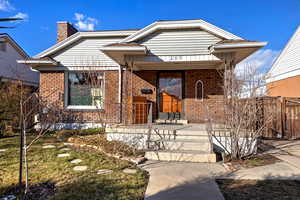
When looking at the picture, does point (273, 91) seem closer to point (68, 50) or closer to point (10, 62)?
point (68, 50)

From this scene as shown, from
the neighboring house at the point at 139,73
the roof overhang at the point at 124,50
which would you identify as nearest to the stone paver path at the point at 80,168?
the neighboring house at the point at 139,73

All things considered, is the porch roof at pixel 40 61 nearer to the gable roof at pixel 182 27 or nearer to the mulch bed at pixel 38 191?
the gable roof at pixel 182 27

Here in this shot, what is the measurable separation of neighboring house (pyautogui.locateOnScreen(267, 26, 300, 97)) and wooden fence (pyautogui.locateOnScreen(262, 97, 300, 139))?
2913 mm

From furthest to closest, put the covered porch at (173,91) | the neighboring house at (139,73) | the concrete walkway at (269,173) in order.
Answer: the covered porch at (173,91) → the neighboring house at (139,73) → the concrete walkway at (269,173)

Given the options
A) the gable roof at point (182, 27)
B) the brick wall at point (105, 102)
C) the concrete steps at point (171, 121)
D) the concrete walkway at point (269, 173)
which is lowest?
the concrete walkway at point (269, 173)

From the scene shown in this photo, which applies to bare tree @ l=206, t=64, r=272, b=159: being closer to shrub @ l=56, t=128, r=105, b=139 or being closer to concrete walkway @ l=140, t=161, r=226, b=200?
concrete walkway @ l=140, t=161, r=226, b=200

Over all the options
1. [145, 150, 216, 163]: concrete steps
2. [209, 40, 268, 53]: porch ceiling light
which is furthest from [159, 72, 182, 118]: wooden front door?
[145, 150, 216, 163]: concrete steps

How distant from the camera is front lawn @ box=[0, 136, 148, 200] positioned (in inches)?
113

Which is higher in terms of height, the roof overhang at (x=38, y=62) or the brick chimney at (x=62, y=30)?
the brick chimney at (x=62, y=30)

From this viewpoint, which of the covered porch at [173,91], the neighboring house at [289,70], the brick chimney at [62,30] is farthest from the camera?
the neighboring house at [289,70]

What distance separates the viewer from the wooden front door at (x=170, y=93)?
27.5 feet

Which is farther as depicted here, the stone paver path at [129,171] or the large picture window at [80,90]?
the large picture window at [80,90]

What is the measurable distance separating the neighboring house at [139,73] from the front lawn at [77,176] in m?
2.96

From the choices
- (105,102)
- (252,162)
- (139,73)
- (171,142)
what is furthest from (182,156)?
(105,102)
